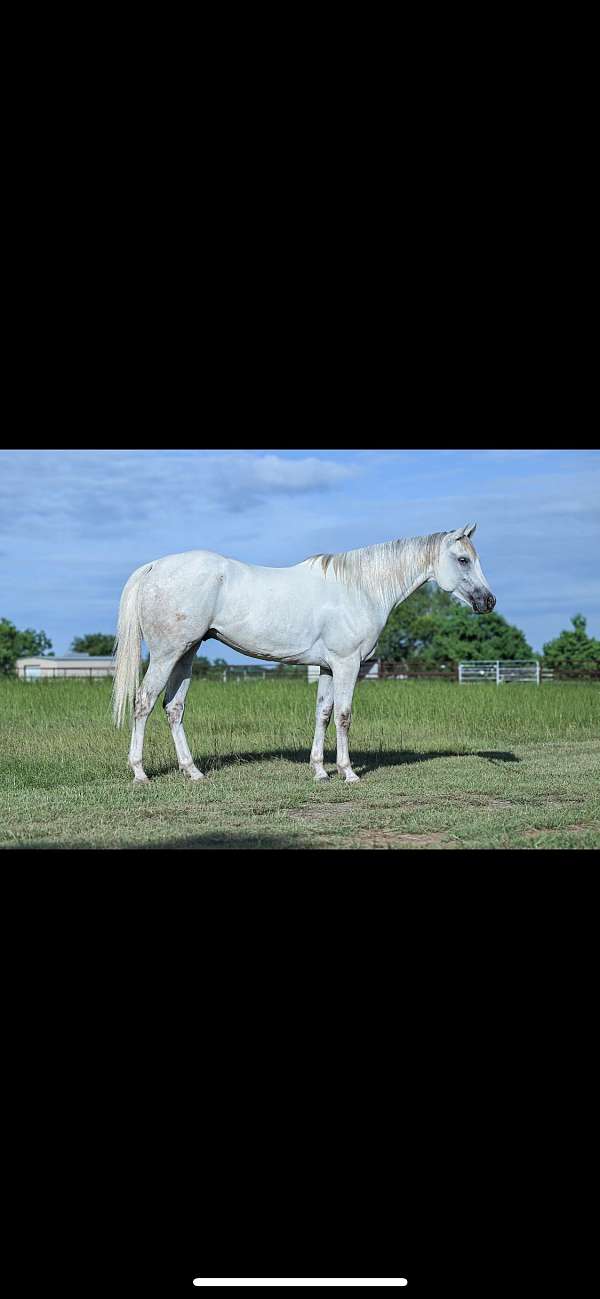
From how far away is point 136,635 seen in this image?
602 cm

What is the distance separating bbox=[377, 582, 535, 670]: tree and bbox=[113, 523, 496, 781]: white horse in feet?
57.0

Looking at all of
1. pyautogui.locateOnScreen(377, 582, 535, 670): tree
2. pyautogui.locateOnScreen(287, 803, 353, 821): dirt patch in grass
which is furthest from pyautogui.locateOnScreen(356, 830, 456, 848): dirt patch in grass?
pyautogui.locateOnScreen(377, 582, 535, 670): tree

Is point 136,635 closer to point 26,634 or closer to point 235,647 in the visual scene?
point 235,647

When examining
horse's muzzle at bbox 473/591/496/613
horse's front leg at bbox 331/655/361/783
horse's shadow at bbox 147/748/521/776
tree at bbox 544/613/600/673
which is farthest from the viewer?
tree at bbox 544/613/600/673

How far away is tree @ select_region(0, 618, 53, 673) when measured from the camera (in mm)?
35469

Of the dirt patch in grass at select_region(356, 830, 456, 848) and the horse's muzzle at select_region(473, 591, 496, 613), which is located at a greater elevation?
the horse's muzzle at select_region(473, 591, 496, 613)

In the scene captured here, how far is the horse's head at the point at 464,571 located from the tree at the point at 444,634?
17.4 m

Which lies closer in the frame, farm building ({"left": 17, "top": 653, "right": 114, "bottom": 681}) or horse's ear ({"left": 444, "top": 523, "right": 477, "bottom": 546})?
horse's ear ({"left": 444, "top": 523, "right": 477, "bottom": 546})

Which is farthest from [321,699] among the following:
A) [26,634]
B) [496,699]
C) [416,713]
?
[26,634]

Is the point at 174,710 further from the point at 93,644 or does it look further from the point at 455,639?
the point at 93,644

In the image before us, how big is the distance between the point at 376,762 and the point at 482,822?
7.21 feet

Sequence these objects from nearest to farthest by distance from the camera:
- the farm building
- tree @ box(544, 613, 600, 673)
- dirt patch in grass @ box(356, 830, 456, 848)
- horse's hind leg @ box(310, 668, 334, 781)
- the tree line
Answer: dirt patch in grass @ box(356, 830, 456, 848)
horse's hind leg @ box(310, 668, 334, 781)
tree @ box(544, 613, 600, 673)
the tree line
the farm building

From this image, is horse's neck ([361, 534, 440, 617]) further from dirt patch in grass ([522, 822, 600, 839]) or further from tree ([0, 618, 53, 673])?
tree ([0, 618, 53, 673])
